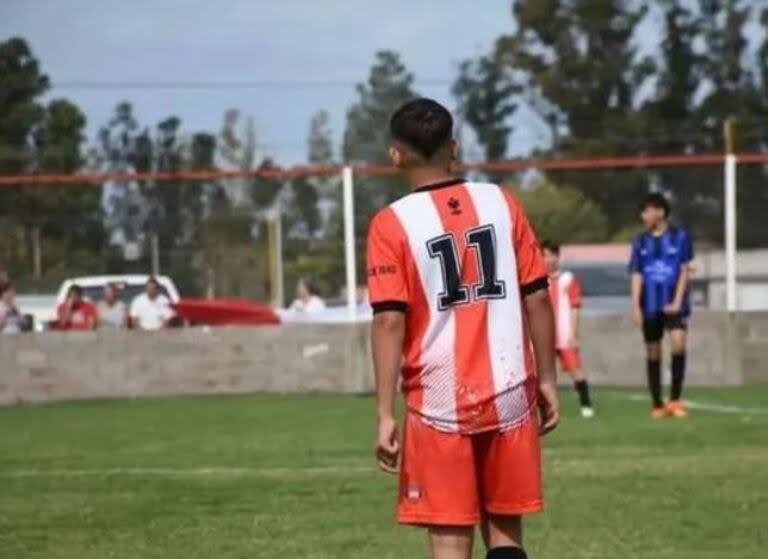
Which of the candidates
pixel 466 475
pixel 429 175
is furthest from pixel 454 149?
pixel 466 475

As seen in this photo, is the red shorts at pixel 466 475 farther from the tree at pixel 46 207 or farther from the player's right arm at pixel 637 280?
the tree at pixel 46 207

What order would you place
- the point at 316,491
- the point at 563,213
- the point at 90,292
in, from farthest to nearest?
the point at 563,213 < the point at 90,292 < the point at 316,491

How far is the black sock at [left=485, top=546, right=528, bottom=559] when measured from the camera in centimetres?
707

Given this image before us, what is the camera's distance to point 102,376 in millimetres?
27344

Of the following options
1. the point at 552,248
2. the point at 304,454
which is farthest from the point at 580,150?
the point at 304,454

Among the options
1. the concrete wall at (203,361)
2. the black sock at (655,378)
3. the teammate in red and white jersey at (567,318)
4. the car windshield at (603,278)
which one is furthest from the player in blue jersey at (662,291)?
the car windshield at (603,278)

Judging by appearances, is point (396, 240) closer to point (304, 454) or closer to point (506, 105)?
point (304, 454)

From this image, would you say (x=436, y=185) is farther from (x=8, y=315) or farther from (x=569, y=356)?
(x=8, y=315)

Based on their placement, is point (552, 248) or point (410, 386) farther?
point (552, 248)

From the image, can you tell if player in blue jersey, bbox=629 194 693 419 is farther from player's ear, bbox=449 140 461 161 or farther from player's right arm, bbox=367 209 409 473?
player's right arm, bbox=367 209 409 473

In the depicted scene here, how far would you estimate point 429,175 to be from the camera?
6.98m

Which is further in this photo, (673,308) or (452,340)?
(673,308)

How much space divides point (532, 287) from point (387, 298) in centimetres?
51

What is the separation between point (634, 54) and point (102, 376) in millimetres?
37625
